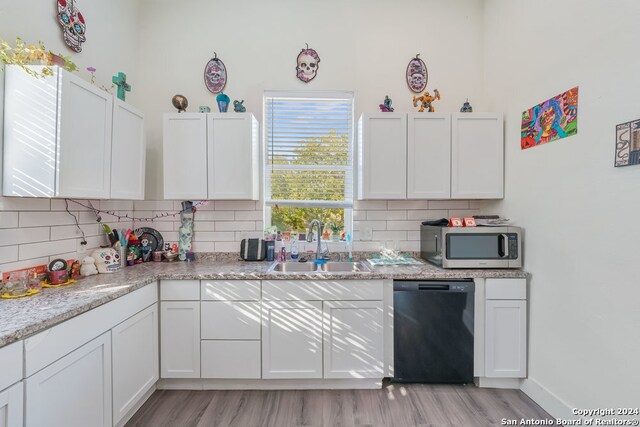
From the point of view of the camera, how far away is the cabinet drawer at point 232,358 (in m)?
2.07

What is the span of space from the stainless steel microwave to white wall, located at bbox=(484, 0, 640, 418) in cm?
12

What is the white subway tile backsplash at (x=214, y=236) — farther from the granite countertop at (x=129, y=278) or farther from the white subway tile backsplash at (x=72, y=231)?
the white subway tile backsplash at (x=72, y=231)

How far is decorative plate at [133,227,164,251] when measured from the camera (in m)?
2.60

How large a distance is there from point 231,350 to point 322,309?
724 millimetres

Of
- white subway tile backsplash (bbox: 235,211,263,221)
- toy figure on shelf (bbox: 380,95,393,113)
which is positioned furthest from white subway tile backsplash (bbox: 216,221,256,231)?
toy figure on shelf (bbox: 380,95,393,113)

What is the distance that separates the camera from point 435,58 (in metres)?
2.72

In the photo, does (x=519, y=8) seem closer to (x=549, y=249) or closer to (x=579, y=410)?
(x=549, y=249)

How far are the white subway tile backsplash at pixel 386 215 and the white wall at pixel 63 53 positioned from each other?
2.23m

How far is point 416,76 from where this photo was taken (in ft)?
8.86

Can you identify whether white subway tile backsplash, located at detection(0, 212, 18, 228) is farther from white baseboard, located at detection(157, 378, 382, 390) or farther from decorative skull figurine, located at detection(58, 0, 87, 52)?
white baseboard, located at detection(157, 378, 382, 390)

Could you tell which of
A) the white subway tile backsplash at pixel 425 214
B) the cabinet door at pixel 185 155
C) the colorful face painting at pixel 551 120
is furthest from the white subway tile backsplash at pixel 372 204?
the cabinet door at pixel 185 155

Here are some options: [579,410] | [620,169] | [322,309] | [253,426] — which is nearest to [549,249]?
[620,169]

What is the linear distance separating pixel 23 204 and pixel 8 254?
0.96ft

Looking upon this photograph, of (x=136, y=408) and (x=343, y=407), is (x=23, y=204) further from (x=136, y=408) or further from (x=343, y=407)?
(x=343, y=407)
